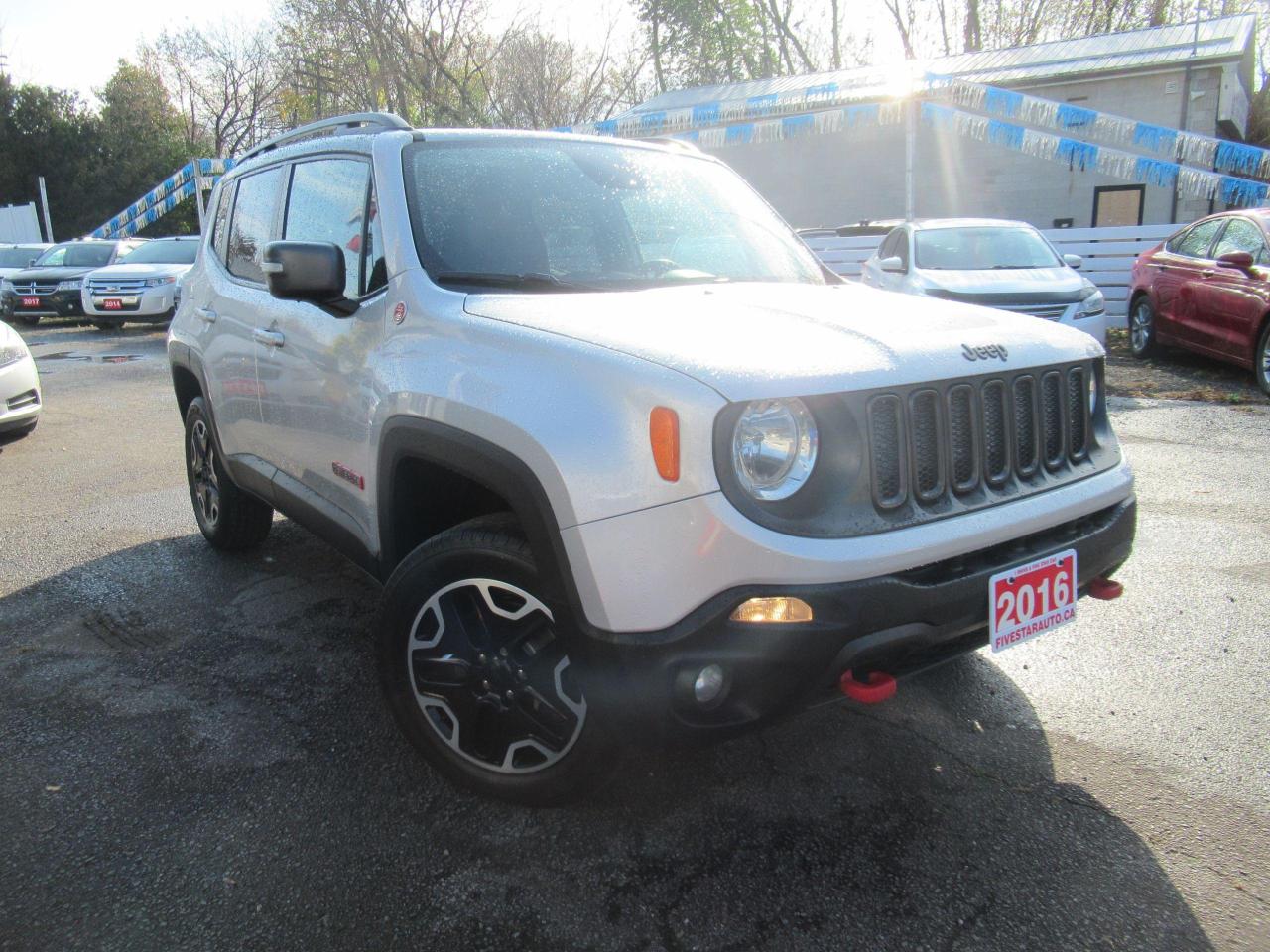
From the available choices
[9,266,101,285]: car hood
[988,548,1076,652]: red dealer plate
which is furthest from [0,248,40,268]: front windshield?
[988,548,1076,652]: red dealer plate

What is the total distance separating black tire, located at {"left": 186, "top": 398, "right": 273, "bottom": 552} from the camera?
4762 mm

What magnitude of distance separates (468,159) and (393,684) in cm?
175

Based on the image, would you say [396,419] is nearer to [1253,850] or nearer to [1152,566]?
[1253,850]

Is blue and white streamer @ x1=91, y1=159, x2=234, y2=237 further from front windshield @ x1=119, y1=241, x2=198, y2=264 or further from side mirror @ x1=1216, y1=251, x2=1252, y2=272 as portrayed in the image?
side mirror @ x1=1216, y1=251, x2=1252, y2=272

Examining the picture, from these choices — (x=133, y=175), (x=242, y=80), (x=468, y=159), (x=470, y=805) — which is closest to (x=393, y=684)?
(x=470, y=805)

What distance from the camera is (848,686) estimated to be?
229cm

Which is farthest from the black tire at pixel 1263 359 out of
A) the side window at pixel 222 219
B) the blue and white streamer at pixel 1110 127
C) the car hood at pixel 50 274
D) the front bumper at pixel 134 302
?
the car hood at pixel 50 274

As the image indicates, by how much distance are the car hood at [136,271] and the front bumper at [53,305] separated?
1.54 metres

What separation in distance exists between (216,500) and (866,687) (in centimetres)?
370

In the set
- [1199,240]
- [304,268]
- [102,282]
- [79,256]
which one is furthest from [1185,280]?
[79,256]

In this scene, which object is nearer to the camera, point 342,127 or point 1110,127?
point 342,127

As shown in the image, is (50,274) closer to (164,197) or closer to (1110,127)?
(164,197)

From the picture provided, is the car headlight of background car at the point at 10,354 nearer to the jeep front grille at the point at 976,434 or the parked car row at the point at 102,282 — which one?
the jeep front grille at the point at 976,434

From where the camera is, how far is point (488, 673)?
2.57m
